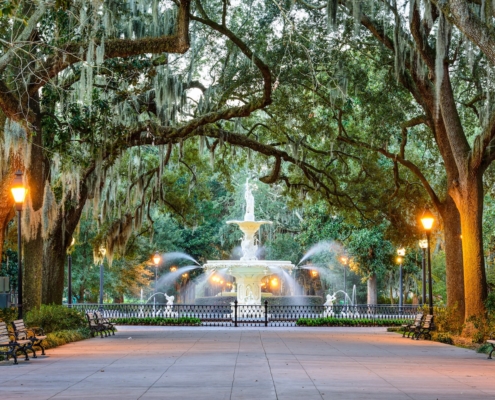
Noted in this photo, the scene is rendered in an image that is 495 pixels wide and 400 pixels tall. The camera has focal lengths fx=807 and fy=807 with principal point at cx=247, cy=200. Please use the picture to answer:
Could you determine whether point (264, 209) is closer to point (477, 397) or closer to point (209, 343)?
point (209, 343)

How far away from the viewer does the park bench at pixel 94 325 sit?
24578mm

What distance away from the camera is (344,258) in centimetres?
4922

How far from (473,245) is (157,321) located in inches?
686

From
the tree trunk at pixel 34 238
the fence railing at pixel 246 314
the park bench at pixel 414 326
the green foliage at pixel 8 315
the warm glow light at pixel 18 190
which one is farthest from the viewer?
the fence railing at pixel 246 314

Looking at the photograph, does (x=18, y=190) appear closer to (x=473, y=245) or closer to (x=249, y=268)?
(x=473, y=245)

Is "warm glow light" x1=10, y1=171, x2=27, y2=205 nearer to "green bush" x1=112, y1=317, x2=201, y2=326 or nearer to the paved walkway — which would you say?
the paved walkway

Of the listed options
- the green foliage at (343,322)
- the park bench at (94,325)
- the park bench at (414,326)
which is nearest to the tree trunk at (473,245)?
the park bench at (414,326)

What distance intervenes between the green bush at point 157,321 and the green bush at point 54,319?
10.0 metres

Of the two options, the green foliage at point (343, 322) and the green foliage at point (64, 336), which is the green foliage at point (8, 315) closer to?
the green foliage at point (64, 336)

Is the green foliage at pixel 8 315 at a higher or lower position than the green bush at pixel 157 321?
higher

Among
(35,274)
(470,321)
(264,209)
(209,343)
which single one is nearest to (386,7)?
(470,321)

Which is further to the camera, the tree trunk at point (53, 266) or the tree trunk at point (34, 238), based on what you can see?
the tree trunk at point (53, 266)

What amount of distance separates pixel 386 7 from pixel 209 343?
10250mm

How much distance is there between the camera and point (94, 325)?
25.0 m
